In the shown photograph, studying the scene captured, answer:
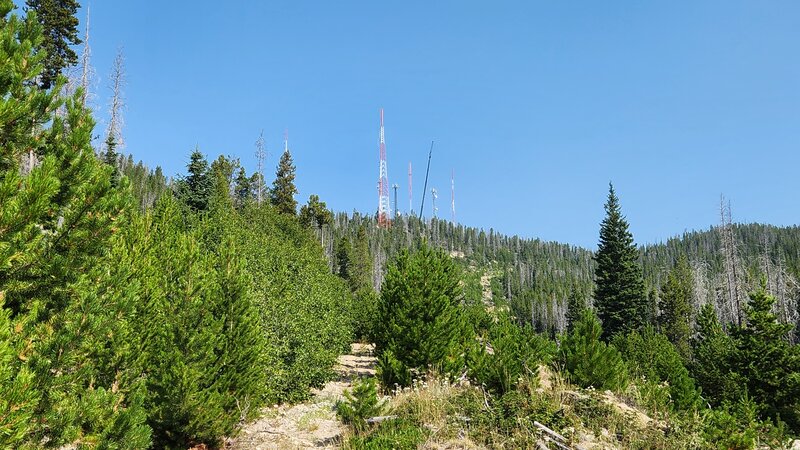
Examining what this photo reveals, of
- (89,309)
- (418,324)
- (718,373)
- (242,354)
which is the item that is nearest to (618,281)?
(718,373)

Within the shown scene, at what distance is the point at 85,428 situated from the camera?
586 cm

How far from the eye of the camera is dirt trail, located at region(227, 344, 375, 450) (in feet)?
31.9

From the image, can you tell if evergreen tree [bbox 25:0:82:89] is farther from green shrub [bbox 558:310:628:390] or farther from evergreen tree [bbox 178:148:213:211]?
green shrub [bbox 558:310:628:390]

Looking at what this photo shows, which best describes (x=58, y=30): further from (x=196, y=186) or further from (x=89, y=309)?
(x=89, y=309)

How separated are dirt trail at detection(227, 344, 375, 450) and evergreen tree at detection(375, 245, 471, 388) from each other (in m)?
2.04

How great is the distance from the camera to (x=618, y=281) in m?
41.9

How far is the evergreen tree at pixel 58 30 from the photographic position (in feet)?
93.4

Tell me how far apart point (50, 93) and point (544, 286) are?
12358 centimetres

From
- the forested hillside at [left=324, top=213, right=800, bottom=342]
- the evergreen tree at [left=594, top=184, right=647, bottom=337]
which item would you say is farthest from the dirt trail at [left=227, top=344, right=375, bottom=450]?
the forested hillside at [left=324, top=213, right=800, bottom=342]

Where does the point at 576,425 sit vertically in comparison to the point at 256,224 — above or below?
below

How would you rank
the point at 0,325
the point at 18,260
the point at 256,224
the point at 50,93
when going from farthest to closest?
the point at 256,224 < the point at 50,93 < the point at 18,260 < the point at 0,325

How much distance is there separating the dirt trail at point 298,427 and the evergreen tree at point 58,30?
86.6 ft

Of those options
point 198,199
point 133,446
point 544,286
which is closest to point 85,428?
point 133,446

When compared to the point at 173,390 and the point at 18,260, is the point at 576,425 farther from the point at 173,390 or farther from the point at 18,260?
the point at 18,260
